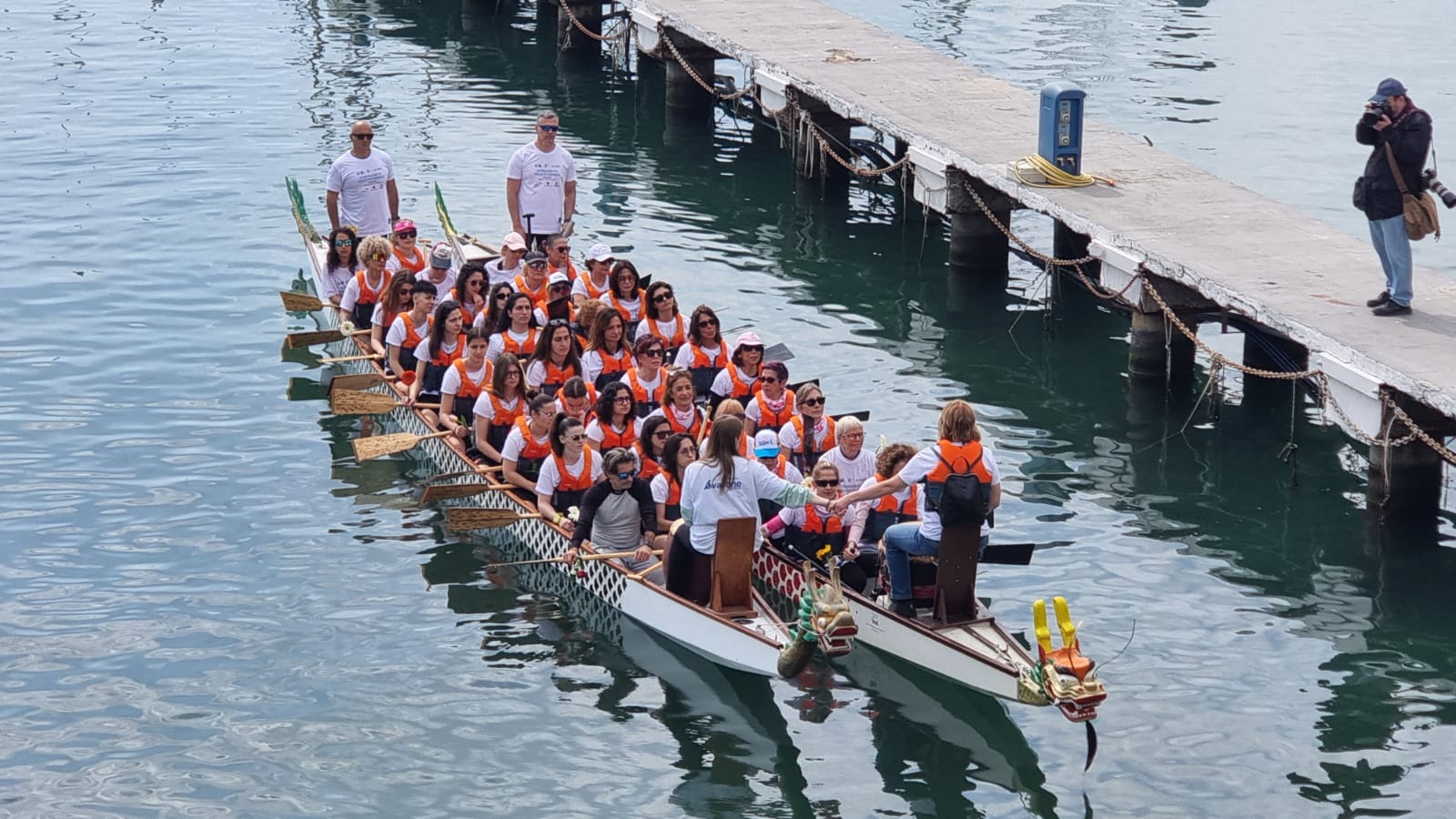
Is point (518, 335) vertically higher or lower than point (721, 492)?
higher

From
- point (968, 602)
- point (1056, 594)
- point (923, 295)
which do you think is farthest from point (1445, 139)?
point (968, 602)

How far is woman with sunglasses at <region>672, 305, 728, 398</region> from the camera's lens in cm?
1709

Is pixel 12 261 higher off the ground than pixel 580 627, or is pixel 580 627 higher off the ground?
pixel 12 261

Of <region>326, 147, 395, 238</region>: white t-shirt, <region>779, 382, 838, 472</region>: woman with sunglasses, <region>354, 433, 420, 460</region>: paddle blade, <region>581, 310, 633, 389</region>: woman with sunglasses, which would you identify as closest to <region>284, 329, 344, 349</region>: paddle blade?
<region>326, 147, 395, 238</region>: white t-shirt

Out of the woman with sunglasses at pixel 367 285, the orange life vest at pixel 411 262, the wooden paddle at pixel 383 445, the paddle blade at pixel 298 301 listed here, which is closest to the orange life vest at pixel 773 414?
the wooden paddle at pixel 383 445

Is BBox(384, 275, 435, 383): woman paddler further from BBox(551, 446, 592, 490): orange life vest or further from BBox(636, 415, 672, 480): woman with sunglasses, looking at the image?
BBox(636, 415, 672, 480): woman with sunglasses

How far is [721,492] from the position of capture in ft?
44.3

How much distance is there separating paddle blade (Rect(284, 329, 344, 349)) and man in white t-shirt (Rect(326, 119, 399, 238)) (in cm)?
181

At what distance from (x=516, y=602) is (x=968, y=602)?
155 inches

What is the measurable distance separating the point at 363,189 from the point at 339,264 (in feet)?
3.33

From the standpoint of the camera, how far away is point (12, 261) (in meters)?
23.6

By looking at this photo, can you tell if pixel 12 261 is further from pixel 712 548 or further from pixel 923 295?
pixel 712 548

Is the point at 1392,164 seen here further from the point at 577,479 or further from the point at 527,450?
the point at 527,450

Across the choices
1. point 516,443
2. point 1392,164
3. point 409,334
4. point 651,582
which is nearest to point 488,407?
point 516,443
